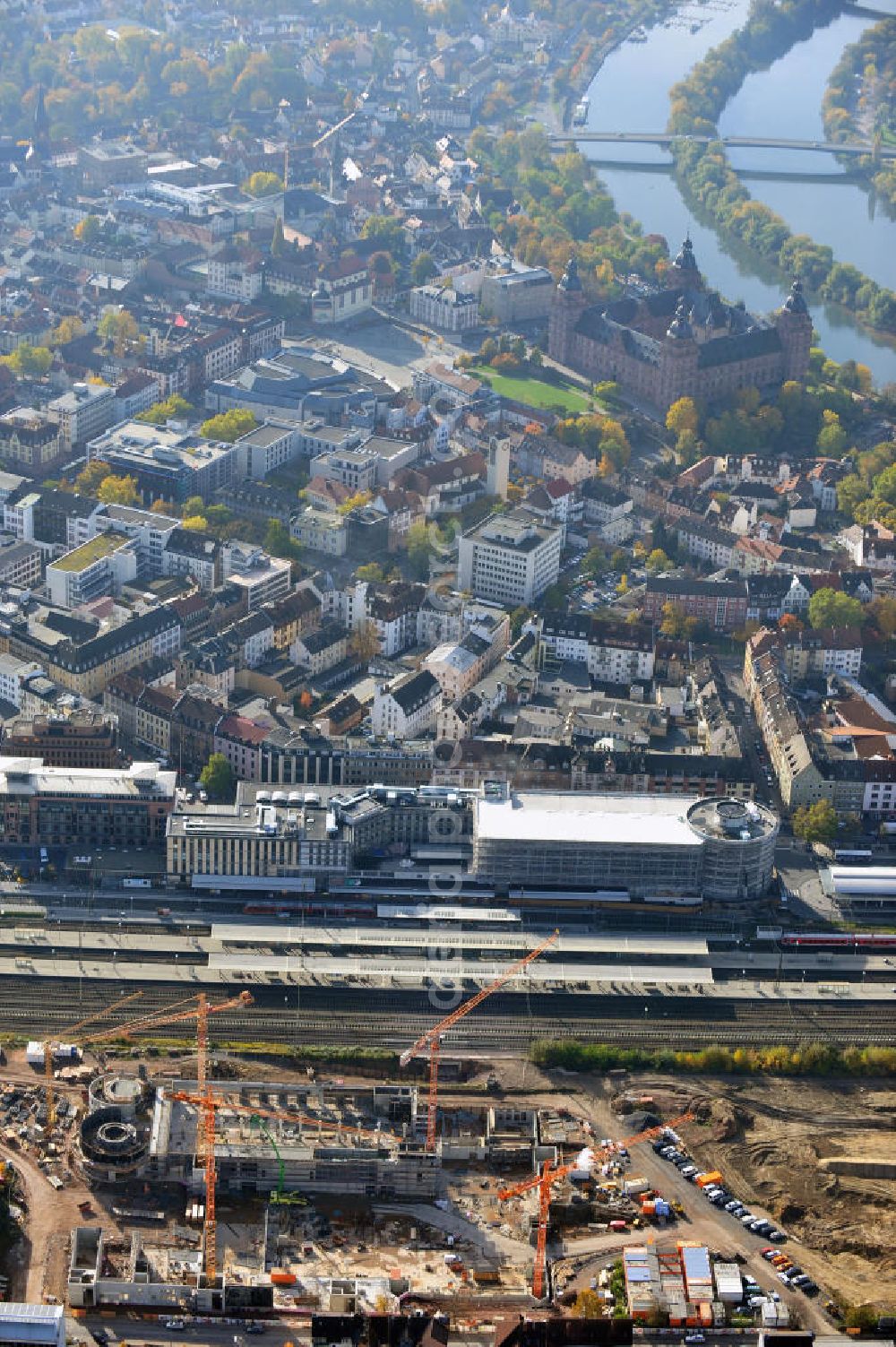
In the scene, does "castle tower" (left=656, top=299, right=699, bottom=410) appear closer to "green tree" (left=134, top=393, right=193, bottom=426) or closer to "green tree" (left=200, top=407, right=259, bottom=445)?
"green tree" (left=200, top=407, right=259, bottom=445)

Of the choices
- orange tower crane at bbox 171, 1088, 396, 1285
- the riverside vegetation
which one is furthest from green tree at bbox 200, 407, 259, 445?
orange tower crane at bbox 171, 1088, 396, 1285

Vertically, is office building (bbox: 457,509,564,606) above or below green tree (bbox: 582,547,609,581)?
above

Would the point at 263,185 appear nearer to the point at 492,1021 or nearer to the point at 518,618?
the point at 518,618

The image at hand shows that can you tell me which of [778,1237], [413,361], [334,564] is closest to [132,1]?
[413,361]

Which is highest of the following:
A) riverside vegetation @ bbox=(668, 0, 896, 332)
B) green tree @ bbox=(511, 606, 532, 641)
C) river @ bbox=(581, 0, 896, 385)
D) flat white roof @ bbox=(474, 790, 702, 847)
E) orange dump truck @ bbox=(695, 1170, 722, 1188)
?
flat white roof @ bbox=(474, 790, 702, 847)

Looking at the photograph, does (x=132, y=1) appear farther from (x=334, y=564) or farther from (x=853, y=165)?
Answer: (x=334, y=564)

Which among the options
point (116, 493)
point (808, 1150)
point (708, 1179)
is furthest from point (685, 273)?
point (708, 1179)
